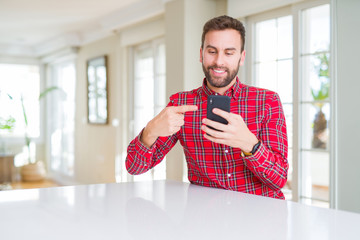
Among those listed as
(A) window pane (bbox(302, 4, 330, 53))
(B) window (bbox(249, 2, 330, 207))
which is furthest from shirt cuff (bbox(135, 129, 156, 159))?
(A) window pane (bbox(302, 4, 330, 53))

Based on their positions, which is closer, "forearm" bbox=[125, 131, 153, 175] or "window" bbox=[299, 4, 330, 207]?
"forearm" bbox=[125, 131, 153, 175]

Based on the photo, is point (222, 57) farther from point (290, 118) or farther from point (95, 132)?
point (95, 132)

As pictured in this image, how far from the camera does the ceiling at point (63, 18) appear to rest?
184 inches

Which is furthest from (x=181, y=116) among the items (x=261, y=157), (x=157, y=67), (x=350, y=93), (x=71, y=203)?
(x=157, y=67)

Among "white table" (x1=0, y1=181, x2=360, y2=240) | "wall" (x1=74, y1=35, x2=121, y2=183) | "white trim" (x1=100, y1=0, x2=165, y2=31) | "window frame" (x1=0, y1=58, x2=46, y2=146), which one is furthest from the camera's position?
"window frame" (x1=0, y1=58, x2=46, y2=146)

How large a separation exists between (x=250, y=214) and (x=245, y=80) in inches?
106

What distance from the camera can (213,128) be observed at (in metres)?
1.32

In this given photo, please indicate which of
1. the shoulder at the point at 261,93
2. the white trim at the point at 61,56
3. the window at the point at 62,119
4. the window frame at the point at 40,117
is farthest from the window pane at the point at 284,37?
the window frame at the point at 40,117

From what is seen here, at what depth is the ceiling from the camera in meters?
4.66

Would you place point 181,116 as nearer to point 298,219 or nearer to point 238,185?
point 238,185

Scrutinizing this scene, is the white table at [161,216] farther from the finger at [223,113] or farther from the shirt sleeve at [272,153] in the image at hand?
the finger at [223,113]

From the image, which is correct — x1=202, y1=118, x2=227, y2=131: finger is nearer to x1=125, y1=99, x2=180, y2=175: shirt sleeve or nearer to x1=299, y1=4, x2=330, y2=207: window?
x1=125, y1=99, x2=180, y2=175: shirt sleeve

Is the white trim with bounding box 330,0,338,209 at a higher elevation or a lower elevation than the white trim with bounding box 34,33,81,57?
lower

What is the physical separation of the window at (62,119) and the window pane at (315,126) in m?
4.90
